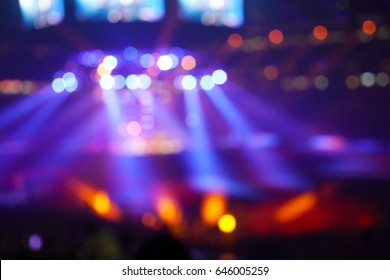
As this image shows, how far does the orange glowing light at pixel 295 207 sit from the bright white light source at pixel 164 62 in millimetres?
2990

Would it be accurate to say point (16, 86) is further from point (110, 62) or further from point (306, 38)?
point (306, 38)

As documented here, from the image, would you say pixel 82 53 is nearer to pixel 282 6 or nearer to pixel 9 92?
pixel 9 92

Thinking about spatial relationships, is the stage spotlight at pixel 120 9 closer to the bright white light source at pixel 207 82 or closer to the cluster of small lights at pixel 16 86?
the cluster of small lights at pixel 16 86

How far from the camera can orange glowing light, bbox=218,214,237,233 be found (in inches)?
259

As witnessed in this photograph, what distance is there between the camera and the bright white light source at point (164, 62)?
35.1 feet

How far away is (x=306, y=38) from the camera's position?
35.6ft

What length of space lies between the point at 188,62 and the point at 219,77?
0.85 m

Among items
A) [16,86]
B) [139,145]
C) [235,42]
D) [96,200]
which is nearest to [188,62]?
[235,42]

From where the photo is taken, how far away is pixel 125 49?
995 centimetres

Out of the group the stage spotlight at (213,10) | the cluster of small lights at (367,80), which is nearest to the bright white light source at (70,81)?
the stage spotlight at (213,10)

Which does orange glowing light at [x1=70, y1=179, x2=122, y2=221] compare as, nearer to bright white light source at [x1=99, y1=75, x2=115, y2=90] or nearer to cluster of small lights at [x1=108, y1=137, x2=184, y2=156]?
bright white light source at [x1=99, y1=75, x2=115, y2=90]
